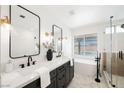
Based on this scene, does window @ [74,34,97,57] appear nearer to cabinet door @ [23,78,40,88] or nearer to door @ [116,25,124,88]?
door @ [116,25,124,88]

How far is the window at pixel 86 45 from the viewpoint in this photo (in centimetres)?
358

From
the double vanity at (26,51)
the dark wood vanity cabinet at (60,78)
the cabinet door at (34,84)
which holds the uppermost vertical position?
the double vanity at (26,51)

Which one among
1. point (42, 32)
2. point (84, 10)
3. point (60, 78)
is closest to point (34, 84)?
point (60, 78)

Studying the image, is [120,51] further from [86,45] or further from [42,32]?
[42,32]

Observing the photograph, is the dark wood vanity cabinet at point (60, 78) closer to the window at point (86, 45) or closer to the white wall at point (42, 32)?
the white wall at point (42, 32)

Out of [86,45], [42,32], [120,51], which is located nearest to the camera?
[42,32]

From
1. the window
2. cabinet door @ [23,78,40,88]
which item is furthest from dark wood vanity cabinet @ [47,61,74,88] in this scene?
the window

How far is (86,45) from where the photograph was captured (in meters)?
3.82

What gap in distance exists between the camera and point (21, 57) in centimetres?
145

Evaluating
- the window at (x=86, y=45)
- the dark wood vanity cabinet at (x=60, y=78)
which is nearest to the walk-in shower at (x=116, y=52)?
the window at (x=86, y=45)
